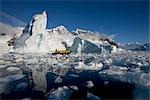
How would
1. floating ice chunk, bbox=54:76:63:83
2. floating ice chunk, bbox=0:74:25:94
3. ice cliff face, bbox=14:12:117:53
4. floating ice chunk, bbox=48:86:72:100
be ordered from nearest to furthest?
floating ice chunk, bbox=48:86:72:100, floating ice chunk, bbox=0:74:25:94, floating ice chunk, bbox=54:76:63:83, ice cliff face, bbox=14:12:117:53

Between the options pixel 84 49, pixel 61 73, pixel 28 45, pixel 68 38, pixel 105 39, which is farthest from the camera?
pixel 105 39

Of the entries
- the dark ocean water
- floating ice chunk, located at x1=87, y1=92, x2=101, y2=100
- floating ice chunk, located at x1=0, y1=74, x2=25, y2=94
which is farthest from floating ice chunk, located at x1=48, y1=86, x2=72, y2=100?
floating ice chunk, located at x1=0, y1=74, x2=25, y2=94

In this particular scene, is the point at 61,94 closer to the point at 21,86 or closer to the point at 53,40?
the point at 21,86

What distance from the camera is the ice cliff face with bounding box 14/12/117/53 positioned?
812 centimetres

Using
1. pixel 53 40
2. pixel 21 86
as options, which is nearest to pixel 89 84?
pixel 21 86

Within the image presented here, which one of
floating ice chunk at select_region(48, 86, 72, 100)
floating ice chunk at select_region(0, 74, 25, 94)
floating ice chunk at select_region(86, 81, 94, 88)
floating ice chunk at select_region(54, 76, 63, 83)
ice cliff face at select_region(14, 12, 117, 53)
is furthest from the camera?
ice cliff face at select_region(14, 12, 117, 53)

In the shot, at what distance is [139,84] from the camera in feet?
10.4

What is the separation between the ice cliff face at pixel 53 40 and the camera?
812 cm

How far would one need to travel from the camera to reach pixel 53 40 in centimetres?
973

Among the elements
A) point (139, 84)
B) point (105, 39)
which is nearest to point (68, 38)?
point (105, 39)

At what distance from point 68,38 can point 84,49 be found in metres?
1.20

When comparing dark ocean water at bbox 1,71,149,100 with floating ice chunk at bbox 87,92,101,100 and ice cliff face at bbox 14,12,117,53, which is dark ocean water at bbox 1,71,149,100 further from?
ice cliff face at bbox 14,12,117,53

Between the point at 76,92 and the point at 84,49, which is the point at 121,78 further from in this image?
the point at 84,49

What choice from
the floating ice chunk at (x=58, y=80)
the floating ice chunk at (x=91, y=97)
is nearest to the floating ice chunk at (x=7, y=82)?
the floating ice chunk at (x=58, y=80)
